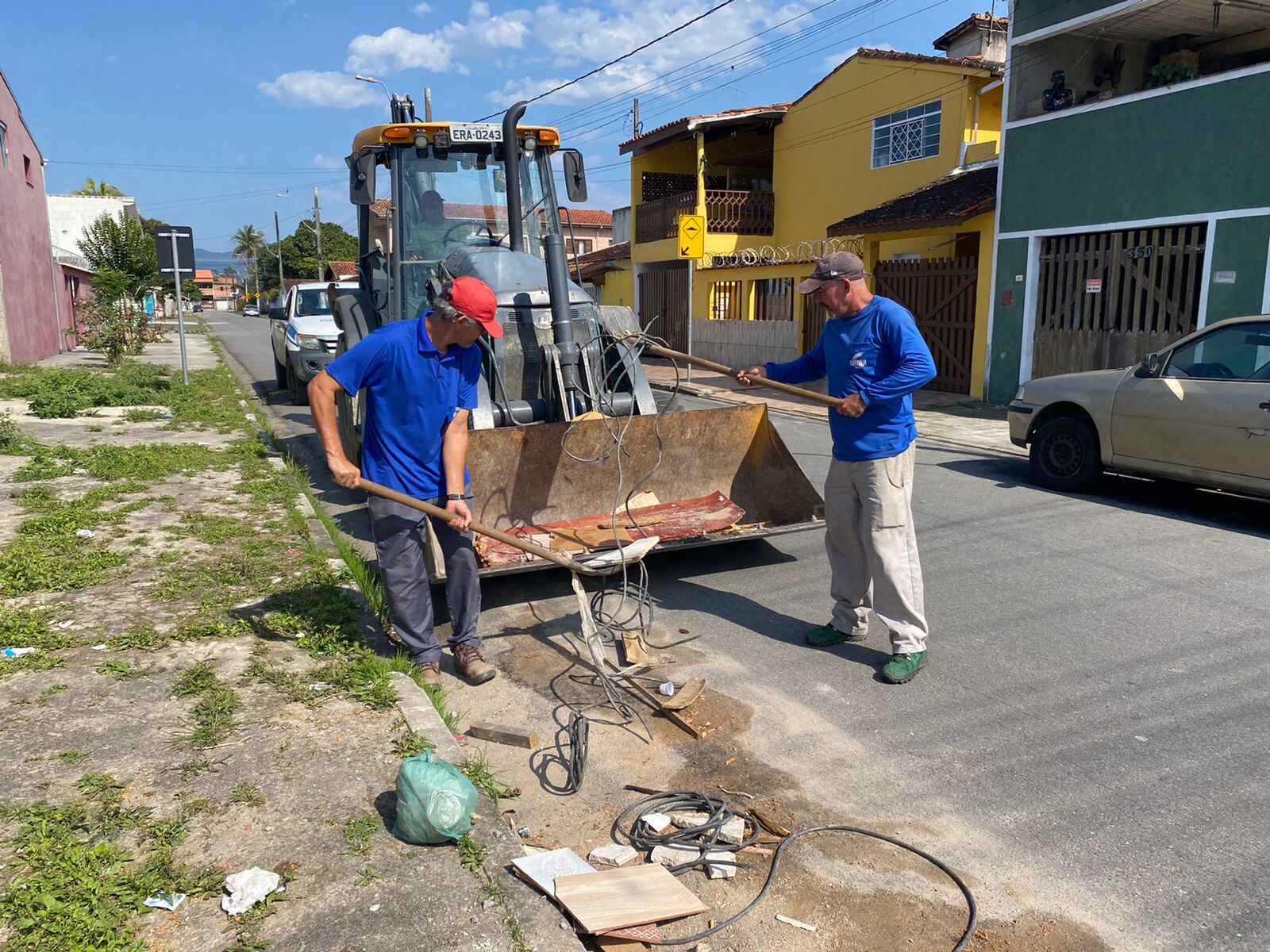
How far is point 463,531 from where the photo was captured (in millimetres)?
4547

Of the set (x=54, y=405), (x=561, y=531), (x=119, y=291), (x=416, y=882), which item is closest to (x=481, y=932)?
(x=416, y=882)

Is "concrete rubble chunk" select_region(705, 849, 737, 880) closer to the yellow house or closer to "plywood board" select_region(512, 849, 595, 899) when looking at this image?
"plywood board" select_region(512, 849, 595, 899)

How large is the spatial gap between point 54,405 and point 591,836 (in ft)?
42.2

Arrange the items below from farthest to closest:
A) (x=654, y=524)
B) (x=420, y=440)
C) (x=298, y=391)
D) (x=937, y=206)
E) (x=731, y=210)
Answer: (x=731, y=210)
(x=937, y=206)
(x=298, y=391)
(x=654, y=524)
(x=420, y=440)

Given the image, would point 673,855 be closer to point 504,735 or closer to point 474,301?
point 504,735

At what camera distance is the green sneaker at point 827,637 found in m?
5.09

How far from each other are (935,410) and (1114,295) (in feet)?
9.82

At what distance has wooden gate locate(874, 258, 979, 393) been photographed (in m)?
16.6

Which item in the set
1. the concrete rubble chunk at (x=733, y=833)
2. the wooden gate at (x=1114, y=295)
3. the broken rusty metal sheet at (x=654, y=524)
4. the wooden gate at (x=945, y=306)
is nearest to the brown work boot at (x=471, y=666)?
the broken rusty metal sheet at (x=654, y=524)

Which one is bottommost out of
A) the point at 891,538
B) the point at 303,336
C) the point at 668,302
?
the point at 891,538

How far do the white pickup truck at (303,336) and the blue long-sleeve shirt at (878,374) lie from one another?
35.4 feet

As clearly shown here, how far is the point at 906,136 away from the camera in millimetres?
20125

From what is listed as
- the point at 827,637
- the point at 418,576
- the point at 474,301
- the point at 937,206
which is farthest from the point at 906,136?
the point at 418,576

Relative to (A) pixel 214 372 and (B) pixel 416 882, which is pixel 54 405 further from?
(B) pixel 416 882
